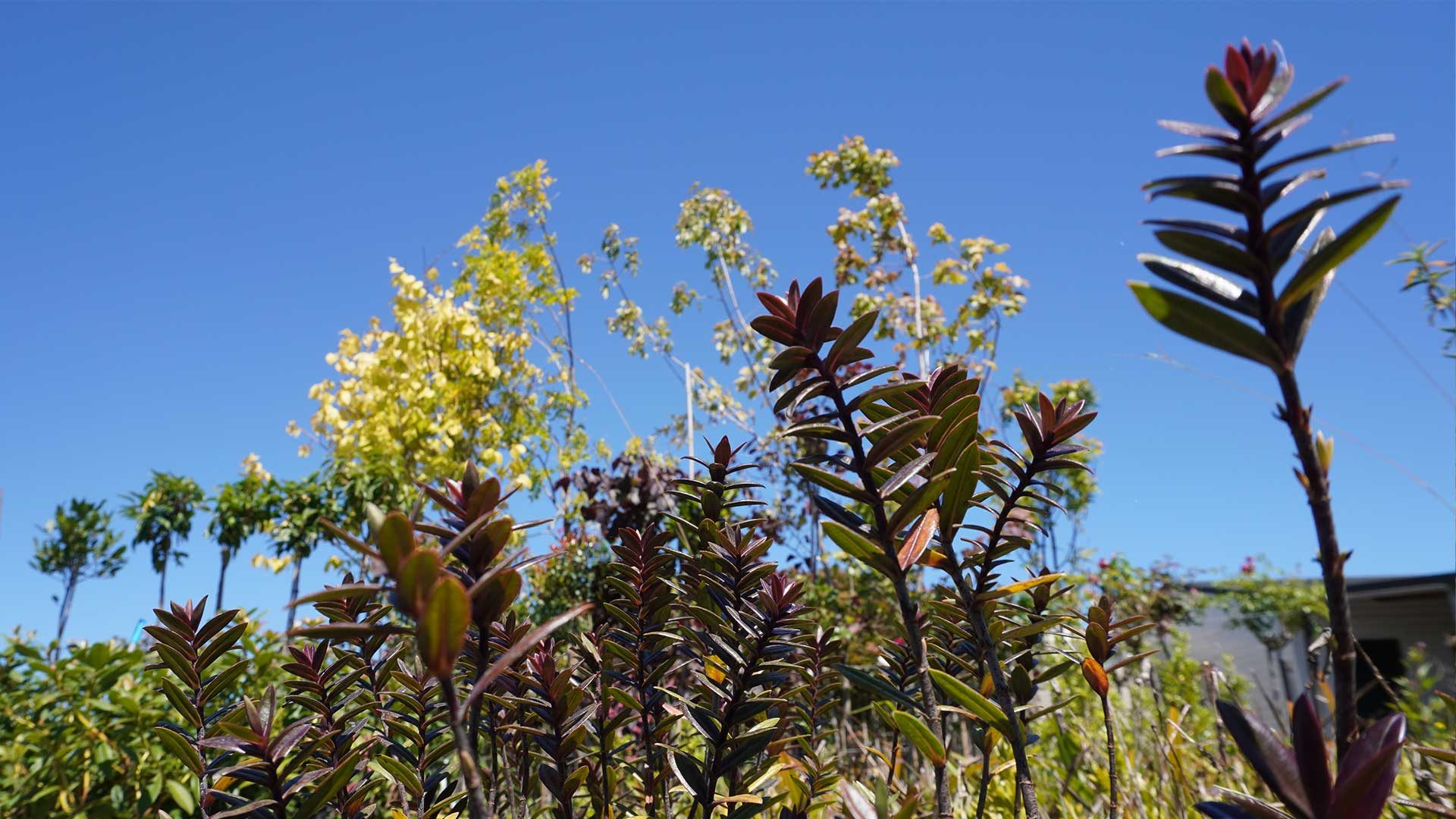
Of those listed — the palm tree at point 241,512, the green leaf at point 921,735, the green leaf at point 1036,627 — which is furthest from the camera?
the palm tree at point 241,512

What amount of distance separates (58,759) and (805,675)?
103 inches

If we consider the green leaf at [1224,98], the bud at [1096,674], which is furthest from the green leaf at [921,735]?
the green leaf at [1224,98]

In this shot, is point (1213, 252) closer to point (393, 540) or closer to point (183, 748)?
point (393, 540)

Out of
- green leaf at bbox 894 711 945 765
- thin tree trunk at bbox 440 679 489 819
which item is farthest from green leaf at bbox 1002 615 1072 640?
thin tree trunk at bbox 440 679 489 819

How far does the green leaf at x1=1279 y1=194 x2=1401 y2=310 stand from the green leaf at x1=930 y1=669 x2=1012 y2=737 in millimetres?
386

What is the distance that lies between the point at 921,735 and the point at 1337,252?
18.6 inches

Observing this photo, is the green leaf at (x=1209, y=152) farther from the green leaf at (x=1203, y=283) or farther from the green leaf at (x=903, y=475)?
the green leaf at (x=903, y=475)

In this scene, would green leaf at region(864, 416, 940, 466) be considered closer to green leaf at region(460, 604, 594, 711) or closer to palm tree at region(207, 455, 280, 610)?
green leaf at region(460, 604, 594, 711)

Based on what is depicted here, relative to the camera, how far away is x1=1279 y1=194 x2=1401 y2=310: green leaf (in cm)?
46

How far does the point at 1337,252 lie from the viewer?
471 millimetres

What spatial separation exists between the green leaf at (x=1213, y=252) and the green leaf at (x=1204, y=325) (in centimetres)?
3

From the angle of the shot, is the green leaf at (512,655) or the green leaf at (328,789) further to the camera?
the green leaf at (328,789)

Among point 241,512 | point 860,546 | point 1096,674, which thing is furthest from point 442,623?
point 241,512

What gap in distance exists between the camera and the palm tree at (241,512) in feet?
22.4
